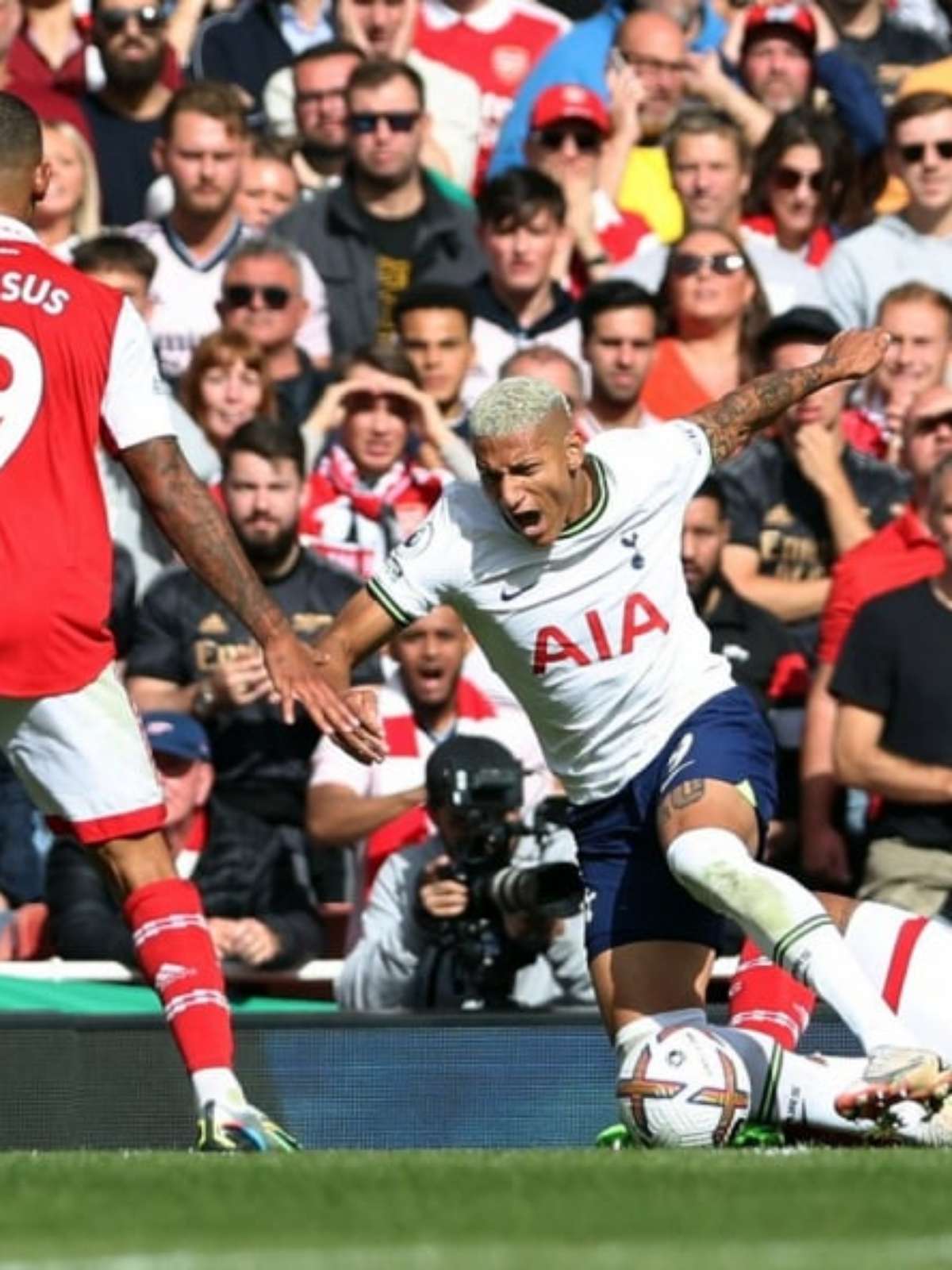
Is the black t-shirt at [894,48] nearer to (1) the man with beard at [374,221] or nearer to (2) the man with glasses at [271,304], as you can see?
(1) the man with beard at [374,221]

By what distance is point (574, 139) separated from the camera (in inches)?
569

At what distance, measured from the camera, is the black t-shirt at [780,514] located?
494 inches

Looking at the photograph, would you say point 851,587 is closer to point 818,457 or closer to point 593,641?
point 818,457

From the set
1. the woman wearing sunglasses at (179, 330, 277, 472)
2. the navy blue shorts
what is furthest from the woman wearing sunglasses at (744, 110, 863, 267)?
the navy blue shorts

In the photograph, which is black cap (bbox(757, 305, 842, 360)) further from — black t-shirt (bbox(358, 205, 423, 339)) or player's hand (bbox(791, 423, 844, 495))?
black t-shirt (bbox(358, 205, 423, 339))

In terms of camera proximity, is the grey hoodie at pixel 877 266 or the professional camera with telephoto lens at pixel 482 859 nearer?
the professional camera with telephoto lens at pixel 482 859

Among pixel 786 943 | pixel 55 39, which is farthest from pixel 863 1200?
pixel 55 39

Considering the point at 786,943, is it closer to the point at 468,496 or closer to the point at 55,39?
the point at 468,496

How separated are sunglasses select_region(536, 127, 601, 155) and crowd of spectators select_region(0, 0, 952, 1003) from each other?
0.05 feet

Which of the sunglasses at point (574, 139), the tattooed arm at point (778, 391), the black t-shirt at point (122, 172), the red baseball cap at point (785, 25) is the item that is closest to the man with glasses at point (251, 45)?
the black t-shirt at point (122, 172)

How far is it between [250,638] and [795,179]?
3.88 metres

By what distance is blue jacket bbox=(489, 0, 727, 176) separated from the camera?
48.6 feet

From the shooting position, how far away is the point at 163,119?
1377 cm

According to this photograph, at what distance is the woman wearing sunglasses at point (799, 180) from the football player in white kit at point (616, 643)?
5.40 meters
